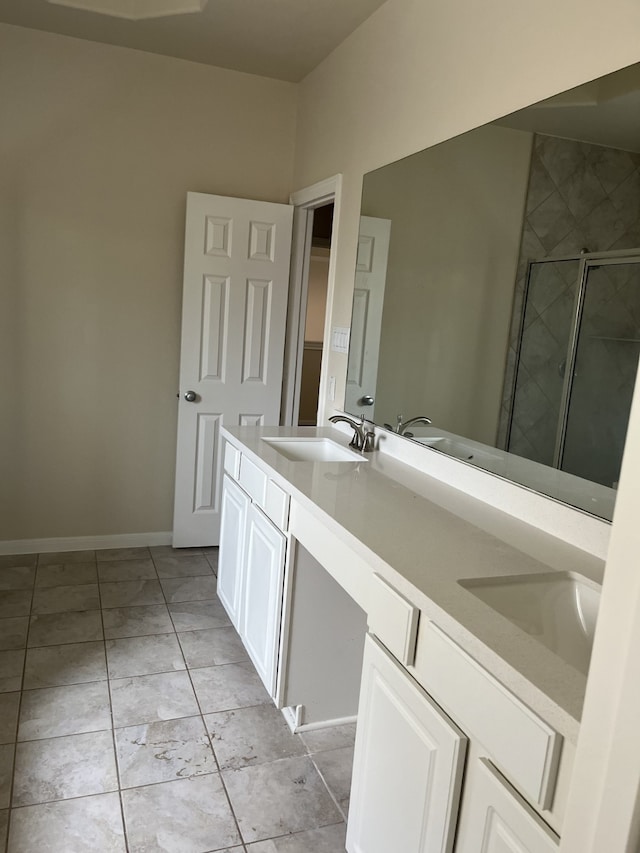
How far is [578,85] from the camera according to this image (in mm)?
1647

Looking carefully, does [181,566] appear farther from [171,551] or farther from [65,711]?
[65,711]

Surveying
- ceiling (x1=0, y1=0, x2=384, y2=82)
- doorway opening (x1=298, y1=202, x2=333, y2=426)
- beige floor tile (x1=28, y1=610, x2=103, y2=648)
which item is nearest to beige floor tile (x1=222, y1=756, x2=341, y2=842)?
beige floor tile (x1=28, y1=610, x2=103, y2=648)

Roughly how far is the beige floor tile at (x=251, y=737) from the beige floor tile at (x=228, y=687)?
43 mm

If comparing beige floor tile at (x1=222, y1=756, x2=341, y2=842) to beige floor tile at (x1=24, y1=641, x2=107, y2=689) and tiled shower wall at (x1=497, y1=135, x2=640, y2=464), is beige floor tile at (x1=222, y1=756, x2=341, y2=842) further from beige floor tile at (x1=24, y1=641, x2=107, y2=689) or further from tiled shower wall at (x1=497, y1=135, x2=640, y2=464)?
tiled shower wall at (x1=497, y1=135, x2=640, y2=464)

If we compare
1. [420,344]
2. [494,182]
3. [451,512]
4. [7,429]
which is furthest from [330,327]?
[7,429]

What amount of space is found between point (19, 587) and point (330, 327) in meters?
1.98

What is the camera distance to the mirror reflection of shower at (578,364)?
5.07 ft

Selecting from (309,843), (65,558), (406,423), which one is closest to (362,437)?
(406,423)

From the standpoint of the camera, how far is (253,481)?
2490 millimetres

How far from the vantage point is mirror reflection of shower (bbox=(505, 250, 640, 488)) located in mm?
1545

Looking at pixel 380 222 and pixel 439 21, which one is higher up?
pixel 439 21

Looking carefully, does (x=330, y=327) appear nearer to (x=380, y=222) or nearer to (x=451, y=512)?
(x=380, y=222)

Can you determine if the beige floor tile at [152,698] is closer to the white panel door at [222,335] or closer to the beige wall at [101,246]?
the white panel door at [222,335]

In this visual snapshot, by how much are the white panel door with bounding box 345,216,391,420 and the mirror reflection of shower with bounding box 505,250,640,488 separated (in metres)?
0.93
